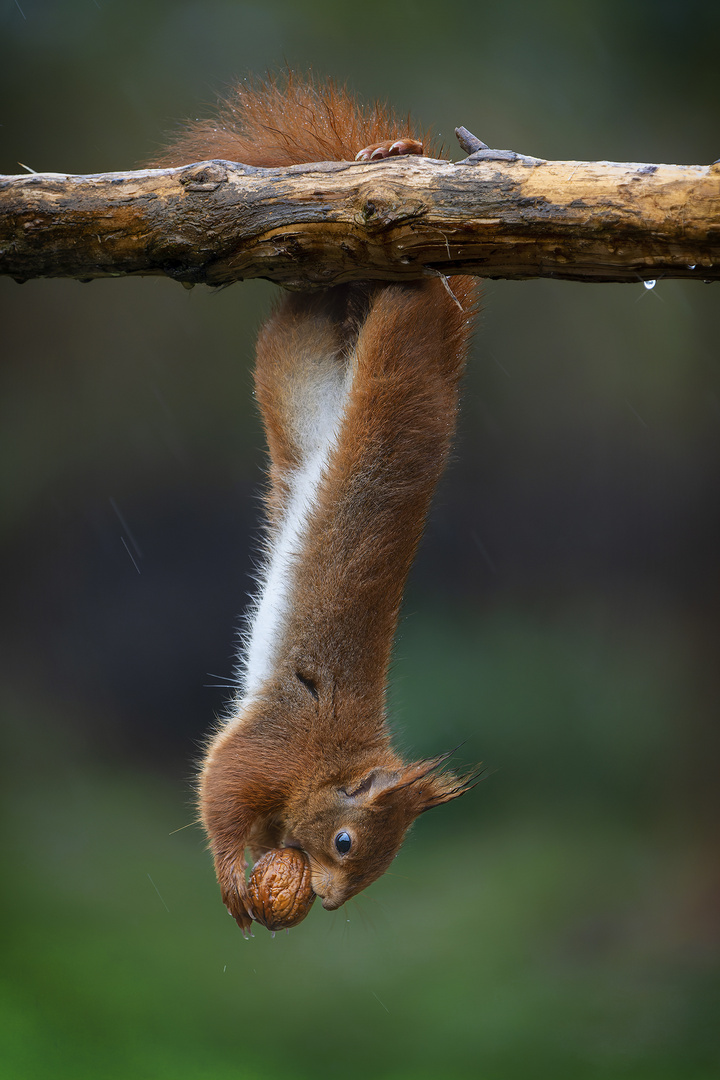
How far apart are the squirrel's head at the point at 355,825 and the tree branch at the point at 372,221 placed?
1.13 meters

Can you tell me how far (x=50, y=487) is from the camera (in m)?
3.47

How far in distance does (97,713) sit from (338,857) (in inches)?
73.7

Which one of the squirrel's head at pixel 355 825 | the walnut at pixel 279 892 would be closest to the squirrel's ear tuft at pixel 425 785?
the squirrel's head at pixel 355 825

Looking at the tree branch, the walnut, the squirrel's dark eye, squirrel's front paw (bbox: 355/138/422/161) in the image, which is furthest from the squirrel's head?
squirrel's front paw (bbox: 355/138/422/161)

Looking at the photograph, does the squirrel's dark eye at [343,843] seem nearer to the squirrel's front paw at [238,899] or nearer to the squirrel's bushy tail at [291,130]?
the squirrel's front paw at [238,899]

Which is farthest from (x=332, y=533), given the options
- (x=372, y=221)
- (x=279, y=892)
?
(x=279, y=892)

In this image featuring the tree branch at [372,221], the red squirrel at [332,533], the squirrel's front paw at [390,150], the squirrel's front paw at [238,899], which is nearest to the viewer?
the tree branch at [372,221]

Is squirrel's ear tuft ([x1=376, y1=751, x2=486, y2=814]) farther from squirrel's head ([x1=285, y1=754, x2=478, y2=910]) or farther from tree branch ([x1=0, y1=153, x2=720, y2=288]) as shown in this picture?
tree branch ([x1=0, y1=153, x2=720, y2=288])

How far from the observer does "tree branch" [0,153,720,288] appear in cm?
135

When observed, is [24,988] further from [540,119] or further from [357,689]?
[540,119]

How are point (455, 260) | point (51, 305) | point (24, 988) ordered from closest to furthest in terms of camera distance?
point (455, 260) → point (24, 988) → point (51, 305)

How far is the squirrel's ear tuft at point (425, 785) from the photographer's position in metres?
1.92

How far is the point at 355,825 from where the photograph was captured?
6.35 ft

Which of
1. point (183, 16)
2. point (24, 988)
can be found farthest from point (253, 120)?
point (24, 988)
